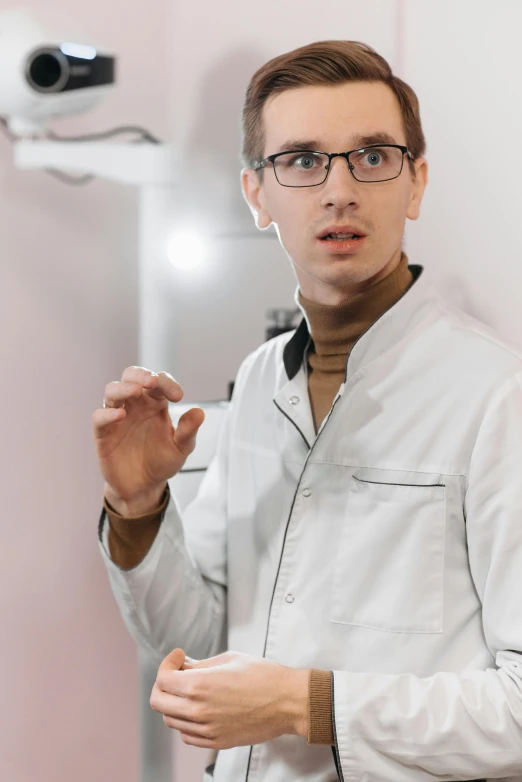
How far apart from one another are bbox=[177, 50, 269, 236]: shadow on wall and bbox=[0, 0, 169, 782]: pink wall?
0.11 meters

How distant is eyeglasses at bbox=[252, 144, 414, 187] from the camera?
43.9 inches

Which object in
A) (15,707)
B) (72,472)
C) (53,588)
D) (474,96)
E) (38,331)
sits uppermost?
(474,96)

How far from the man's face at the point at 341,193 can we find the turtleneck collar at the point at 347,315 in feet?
0.05

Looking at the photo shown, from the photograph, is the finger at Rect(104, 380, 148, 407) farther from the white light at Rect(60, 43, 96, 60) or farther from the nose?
the white light at Rect(60, 43, 96, 60)

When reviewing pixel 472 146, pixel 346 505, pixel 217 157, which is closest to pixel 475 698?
pixel 346 505

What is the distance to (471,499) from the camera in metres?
1.02

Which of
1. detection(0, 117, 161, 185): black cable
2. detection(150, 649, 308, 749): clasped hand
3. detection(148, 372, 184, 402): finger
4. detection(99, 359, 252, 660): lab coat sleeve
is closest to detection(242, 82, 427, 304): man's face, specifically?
detection(148, 372, 184, 402): finger

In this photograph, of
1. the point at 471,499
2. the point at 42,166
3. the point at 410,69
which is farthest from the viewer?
the point at 42,166

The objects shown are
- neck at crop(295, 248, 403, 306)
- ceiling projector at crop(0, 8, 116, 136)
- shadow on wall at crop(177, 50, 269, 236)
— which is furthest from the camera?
shadow on wall at crop(177, 50, 269, 236)

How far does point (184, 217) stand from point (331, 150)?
982 millimetres

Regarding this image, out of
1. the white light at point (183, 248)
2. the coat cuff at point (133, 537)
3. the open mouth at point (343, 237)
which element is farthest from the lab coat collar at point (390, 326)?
the white light at point (183, 248)

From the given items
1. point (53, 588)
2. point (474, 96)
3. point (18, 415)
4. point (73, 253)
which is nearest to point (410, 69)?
point (474, 96)

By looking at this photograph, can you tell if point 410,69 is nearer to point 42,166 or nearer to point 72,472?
point 42,166

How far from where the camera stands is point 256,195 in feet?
4.11
